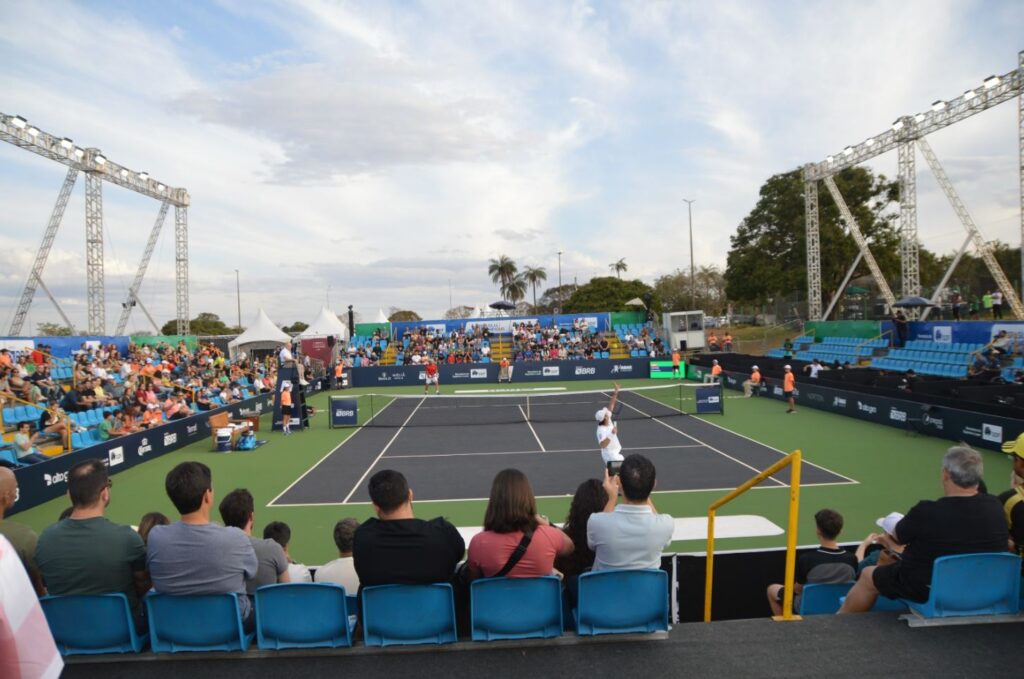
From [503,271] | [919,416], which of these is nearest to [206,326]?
[503,271]

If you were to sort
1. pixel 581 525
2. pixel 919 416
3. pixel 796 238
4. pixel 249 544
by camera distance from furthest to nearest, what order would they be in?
1. pixel 796 238
2. pixel 919 416
3. pixel 581 525
4. pixel 249 544

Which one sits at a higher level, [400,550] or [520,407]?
[400,550]

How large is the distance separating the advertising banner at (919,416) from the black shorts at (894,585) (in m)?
13.2

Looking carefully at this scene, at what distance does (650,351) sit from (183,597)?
141 ft

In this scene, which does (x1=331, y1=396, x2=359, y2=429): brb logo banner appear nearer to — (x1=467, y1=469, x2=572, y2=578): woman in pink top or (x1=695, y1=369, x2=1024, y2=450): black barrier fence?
(x1=695, y1=369, x2=1024, y2=450): black barrier fence

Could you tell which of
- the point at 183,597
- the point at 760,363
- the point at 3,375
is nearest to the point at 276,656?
the point at 183,597

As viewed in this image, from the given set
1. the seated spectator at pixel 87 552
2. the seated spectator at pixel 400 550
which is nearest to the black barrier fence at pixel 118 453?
the seated spectator at pixel 87 552

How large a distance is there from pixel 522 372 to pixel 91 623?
36770 millimetres

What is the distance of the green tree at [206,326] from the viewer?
10425 centimetres

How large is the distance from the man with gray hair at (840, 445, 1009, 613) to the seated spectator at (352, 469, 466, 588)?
3051 mm

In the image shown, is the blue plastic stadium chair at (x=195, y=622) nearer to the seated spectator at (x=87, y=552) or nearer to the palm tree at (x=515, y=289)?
the seated spectator at (x=87, y=552)

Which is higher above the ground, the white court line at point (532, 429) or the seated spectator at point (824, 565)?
the seated spectator at point (824, 565)

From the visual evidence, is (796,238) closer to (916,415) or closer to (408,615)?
(916,415)

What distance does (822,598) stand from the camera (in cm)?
496
